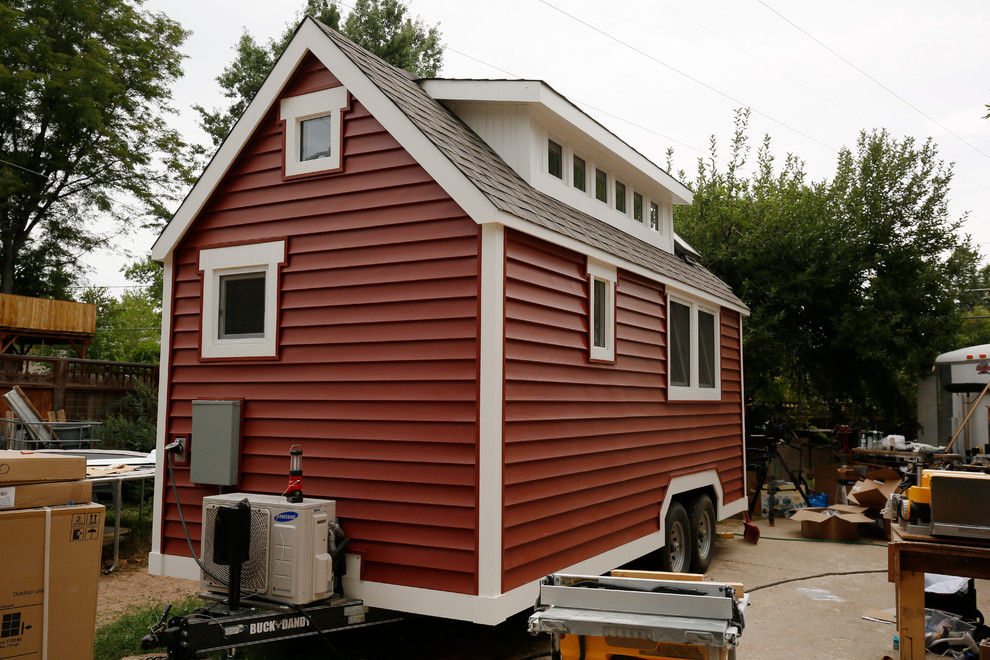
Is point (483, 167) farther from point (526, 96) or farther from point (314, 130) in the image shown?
point (314, 130)

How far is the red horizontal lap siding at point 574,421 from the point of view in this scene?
16.8 ft

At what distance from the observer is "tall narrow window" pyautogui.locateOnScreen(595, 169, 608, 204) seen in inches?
324

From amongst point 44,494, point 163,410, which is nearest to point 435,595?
point 44,494

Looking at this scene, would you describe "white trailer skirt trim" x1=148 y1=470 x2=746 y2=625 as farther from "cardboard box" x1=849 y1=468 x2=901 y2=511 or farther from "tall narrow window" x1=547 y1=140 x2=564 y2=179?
"cardboard box" x1=849 y1=468 x2=901 y2=511

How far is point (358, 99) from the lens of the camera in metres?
5.58

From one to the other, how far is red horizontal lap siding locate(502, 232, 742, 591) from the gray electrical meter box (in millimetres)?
2348

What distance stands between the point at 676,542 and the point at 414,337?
4.57 metres

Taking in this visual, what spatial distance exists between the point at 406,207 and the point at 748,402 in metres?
12.3

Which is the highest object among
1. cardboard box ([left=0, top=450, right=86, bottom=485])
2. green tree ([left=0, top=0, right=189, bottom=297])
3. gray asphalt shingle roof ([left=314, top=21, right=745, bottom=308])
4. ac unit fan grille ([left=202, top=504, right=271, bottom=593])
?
green tree ([left=0, top=0, right=189, bottom=297])

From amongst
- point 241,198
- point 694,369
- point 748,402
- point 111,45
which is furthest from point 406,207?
point 111,45

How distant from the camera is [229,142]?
6.16 metres

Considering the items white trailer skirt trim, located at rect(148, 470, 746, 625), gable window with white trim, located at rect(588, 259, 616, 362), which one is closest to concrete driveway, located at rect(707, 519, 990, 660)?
white trailer skirt trim, located at rect(148, 470, 746, 625)

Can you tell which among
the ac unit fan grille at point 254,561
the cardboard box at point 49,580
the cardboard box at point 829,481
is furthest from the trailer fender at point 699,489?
the cardboard box at point 49,580

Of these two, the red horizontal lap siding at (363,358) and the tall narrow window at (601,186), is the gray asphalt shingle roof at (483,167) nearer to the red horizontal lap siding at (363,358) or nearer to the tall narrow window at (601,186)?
the red horizontal lap siding at (363,358)
